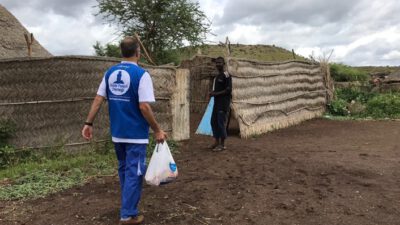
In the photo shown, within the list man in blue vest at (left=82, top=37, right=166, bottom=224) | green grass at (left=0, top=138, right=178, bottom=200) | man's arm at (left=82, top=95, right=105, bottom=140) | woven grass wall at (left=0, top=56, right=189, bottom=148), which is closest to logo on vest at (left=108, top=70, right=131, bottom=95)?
man in blue vest at (left=82, top=37, right=166, bottom=224)

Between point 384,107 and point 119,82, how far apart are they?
45.3ft

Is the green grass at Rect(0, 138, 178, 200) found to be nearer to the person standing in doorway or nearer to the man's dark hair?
the person standing in doorway

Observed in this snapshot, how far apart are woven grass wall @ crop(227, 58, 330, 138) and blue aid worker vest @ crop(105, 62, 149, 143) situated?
602 centimetres

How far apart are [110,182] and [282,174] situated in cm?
237

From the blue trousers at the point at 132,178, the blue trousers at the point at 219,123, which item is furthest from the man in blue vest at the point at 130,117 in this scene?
the blue trousers at the point at 219,123

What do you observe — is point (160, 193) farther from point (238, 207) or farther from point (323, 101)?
point (323, 101)

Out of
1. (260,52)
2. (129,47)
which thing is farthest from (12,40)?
(260,52)

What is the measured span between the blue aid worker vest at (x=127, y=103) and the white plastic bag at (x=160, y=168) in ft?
0.58

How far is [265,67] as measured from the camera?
1180 cm

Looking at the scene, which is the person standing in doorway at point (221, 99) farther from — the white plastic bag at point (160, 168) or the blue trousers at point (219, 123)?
the white plastic bag at point (160, 168)

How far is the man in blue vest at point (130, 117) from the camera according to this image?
4074 mm

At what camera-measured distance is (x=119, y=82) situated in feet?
13.5

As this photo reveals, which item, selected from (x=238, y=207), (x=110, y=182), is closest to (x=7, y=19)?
(x=110, y=182)

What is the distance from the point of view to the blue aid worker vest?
4.07 meters
